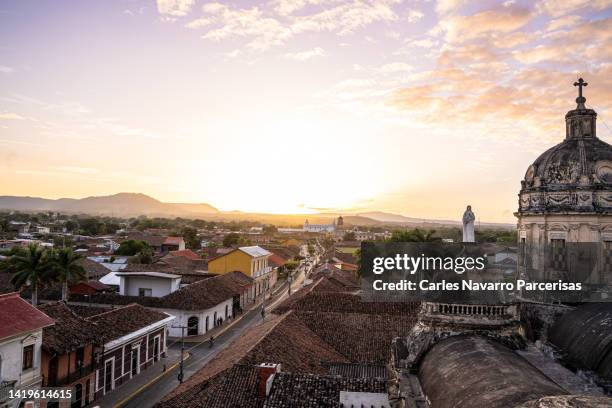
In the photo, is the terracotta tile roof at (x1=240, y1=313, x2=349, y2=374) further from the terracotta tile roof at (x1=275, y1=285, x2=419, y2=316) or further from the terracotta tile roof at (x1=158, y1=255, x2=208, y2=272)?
the terracotta tile roof at (x1=158, y1=255, x2=208, y2=272)

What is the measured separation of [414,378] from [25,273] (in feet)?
100

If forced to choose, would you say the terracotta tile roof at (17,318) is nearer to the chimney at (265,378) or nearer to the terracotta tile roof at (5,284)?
the chimney at (265,378)

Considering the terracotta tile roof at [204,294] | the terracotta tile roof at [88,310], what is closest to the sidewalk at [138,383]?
the terracotta tile roof at [204,294]

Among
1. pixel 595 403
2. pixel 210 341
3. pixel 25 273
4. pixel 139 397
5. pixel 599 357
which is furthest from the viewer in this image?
pixel 210 341

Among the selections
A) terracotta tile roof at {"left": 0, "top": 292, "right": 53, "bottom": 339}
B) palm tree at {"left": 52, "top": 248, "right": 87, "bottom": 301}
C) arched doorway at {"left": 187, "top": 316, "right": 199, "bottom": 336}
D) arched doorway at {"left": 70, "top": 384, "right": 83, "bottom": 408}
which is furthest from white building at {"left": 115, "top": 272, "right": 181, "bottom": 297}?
terracotta tile roof at {"left": 0, "top": 292, "right": 53, "bottom": 339}

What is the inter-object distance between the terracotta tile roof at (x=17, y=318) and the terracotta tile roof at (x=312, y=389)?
12.1 metres

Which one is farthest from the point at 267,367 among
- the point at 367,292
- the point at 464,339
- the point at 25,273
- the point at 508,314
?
the point at 25,273

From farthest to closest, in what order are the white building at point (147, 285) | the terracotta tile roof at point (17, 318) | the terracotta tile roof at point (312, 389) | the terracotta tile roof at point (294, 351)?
the white building at point (147, 285), the terracotta tile roof at point (294, 351), the terracotta tile roof at point (17, 318), the terracotta tile roof at point (312, 389)

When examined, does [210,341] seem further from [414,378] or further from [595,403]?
[595,403]

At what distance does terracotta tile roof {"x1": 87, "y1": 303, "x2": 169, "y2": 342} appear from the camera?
29.4 metres

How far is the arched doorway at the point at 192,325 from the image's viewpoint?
41906mm

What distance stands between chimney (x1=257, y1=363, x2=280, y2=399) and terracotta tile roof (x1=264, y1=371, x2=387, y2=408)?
215 millimetres

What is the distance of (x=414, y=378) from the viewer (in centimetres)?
1652

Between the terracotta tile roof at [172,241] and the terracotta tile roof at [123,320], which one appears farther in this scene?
the terracotta tile roof at [172,241]
